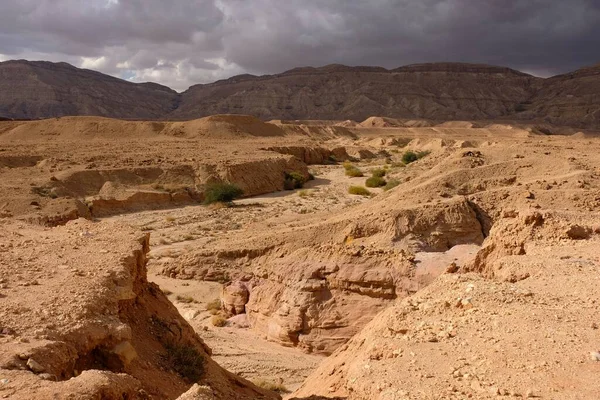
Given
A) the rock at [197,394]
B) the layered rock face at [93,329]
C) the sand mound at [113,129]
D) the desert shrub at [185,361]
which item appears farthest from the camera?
the sand mound at [113,129]

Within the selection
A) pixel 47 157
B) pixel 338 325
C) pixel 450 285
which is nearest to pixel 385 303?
pixel 338 325

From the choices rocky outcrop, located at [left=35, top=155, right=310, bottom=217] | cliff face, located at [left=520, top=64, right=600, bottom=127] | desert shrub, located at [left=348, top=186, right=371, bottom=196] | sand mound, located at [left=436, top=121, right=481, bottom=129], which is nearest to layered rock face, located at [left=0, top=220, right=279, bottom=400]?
rocky outcrop, located at [left=35, top=155, right=310, bottom=217]

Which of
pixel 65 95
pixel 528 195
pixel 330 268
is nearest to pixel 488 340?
pixel 330 268

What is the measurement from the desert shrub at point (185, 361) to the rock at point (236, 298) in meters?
4.80

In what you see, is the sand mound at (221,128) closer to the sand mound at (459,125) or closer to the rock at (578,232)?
the sand mound at (459,125)

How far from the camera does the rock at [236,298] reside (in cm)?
1277

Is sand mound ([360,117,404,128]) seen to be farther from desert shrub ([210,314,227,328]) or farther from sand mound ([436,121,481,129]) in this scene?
desert shrub ([210,314,227,328])

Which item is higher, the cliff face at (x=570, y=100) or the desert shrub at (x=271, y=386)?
the cliff face at (x=570, y=100)

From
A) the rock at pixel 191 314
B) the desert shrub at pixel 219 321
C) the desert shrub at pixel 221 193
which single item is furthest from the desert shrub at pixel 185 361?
the desert shrub at pixel 221 193

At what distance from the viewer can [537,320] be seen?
5738mm

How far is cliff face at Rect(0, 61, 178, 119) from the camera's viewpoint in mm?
115250

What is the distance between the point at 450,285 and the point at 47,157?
35.2 metres

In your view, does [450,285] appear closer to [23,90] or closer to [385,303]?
[385,303]

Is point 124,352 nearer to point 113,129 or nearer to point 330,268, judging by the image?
point 330,268
